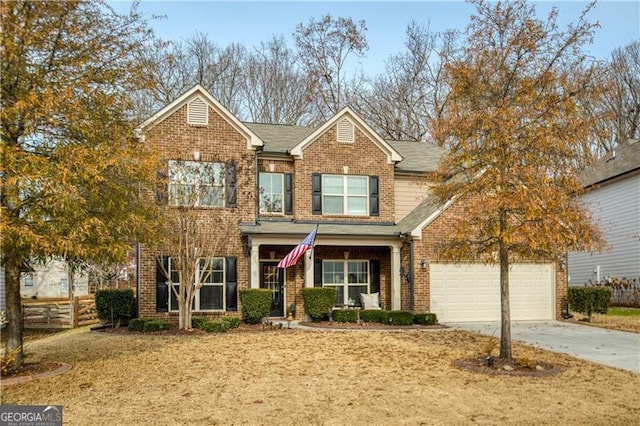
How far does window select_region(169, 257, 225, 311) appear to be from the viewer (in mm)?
18094

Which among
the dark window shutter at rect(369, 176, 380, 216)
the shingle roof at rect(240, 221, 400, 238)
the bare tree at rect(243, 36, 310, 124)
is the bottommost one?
the shingle roof at rect(240, 221, 400, 238)

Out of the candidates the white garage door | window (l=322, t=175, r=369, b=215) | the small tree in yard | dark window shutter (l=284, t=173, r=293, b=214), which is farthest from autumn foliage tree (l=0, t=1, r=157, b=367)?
the white garage door

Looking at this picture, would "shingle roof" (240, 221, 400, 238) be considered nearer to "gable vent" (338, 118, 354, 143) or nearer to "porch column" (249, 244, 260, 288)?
"porch column" (249, 244, 260, 288)

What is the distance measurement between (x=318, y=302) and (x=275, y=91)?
22351 millimetres

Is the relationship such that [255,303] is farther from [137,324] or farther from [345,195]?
[345,195]

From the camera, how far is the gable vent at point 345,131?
20.5 meters

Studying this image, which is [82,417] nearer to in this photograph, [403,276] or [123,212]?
[123,212]

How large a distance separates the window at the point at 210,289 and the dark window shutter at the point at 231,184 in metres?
1.91

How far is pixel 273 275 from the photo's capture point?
64.9ft

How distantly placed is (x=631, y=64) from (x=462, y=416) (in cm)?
3785

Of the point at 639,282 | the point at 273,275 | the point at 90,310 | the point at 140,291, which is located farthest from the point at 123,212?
the point at 639,282

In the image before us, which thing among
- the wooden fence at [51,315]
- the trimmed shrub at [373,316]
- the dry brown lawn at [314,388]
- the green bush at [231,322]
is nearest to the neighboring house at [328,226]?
the green bush at [231,322]

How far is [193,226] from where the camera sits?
16.5 meters

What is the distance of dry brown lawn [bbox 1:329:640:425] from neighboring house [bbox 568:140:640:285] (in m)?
14.9
